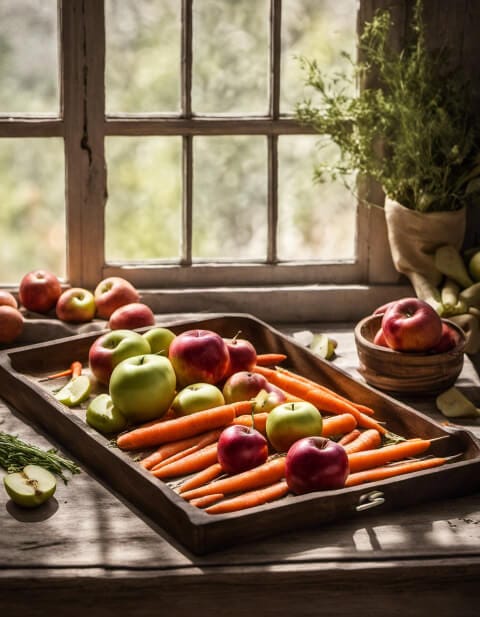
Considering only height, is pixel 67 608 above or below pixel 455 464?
below

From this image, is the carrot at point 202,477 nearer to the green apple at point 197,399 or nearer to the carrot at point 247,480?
the carrot at point 247,480

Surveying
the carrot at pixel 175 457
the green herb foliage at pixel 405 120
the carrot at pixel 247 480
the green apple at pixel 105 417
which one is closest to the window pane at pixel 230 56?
the green herb foliage at pixel 405 120

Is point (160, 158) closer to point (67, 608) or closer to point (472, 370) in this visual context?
point (472, 370)

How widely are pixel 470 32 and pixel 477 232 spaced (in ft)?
1.78

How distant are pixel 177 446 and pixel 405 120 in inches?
41.0

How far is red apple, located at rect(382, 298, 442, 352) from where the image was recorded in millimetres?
2322

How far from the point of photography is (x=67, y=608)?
173 centimetres

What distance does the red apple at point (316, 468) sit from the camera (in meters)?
1.88

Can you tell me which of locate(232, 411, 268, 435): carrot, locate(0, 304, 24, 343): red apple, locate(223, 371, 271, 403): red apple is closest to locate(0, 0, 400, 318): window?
locate(0, 304, 24, 343): red apple

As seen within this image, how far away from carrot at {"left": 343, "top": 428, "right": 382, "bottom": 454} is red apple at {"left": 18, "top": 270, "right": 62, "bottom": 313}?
102 cm

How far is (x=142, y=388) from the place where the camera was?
2176 millimetres

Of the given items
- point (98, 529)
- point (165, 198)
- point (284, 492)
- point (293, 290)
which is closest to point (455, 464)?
point (284, 492)

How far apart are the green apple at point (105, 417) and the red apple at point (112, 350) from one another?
16 centimetres

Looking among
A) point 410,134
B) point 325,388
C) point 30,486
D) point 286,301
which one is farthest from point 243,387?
point 410,134
